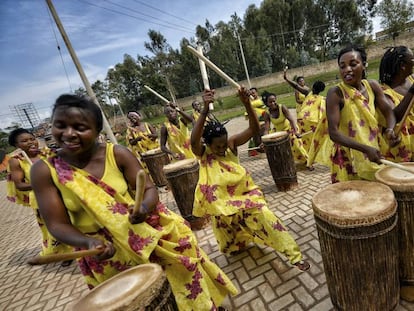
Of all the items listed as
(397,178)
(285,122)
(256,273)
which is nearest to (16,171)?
(256,273)

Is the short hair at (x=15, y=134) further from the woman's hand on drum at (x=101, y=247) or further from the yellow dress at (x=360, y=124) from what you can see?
the yellow dress at (x=360, y=124)

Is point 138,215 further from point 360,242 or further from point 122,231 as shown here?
point 360,242

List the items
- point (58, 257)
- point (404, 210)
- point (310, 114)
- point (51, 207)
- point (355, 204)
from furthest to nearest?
point (310, 114), point (404, 210), point (355, 204), point (51, 207), point (58, 257)

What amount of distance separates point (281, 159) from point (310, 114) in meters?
1.73

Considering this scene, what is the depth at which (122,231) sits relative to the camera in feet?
4.64

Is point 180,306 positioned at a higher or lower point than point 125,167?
lower

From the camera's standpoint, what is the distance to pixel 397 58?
227 centimetres

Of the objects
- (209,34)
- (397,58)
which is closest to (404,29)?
(209,34)

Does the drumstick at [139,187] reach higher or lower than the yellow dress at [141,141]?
higher

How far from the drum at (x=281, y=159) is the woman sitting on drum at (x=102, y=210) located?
302 centimetres

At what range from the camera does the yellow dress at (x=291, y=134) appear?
532 centimetres

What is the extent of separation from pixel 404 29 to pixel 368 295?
46.1 metres

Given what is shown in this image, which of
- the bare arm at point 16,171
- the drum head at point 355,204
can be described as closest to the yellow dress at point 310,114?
the drum head at point 355,204

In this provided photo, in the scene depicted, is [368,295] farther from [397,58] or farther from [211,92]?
[397,58]
